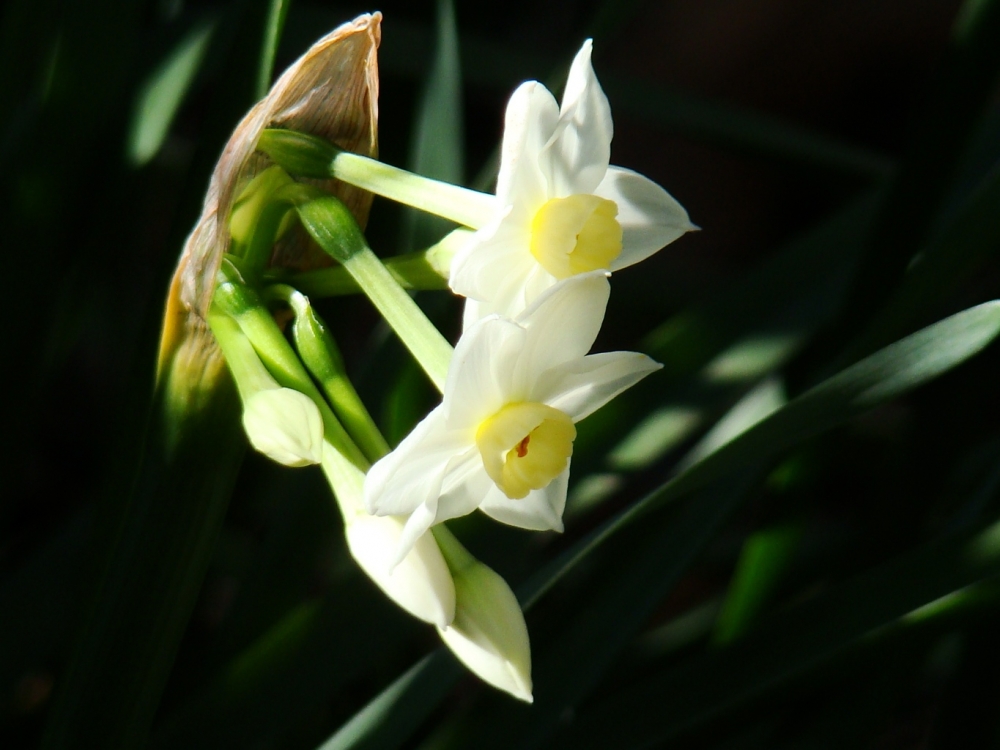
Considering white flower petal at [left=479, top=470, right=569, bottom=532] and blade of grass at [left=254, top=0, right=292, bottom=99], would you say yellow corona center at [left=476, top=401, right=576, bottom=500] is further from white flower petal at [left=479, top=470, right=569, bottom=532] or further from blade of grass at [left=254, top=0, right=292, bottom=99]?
blade of grass at [left=254, top=0, right=292, bottom=99]

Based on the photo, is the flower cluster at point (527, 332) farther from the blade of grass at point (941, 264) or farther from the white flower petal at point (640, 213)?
the blade of grass at point (941, 264)

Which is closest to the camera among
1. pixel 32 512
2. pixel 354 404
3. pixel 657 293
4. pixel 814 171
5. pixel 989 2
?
pixel 354 404

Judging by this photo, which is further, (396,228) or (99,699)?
(396,228)

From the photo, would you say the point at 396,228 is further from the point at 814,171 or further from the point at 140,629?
the point at 814,171

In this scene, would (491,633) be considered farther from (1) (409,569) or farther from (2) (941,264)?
(2) (941,264)

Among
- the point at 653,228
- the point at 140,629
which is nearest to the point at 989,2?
the point at 653,228

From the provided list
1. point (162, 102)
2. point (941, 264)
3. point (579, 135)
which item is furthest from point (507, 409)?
point (162, 102)

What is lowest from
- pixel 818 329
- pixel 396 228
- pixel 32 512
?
pixel 32 512
